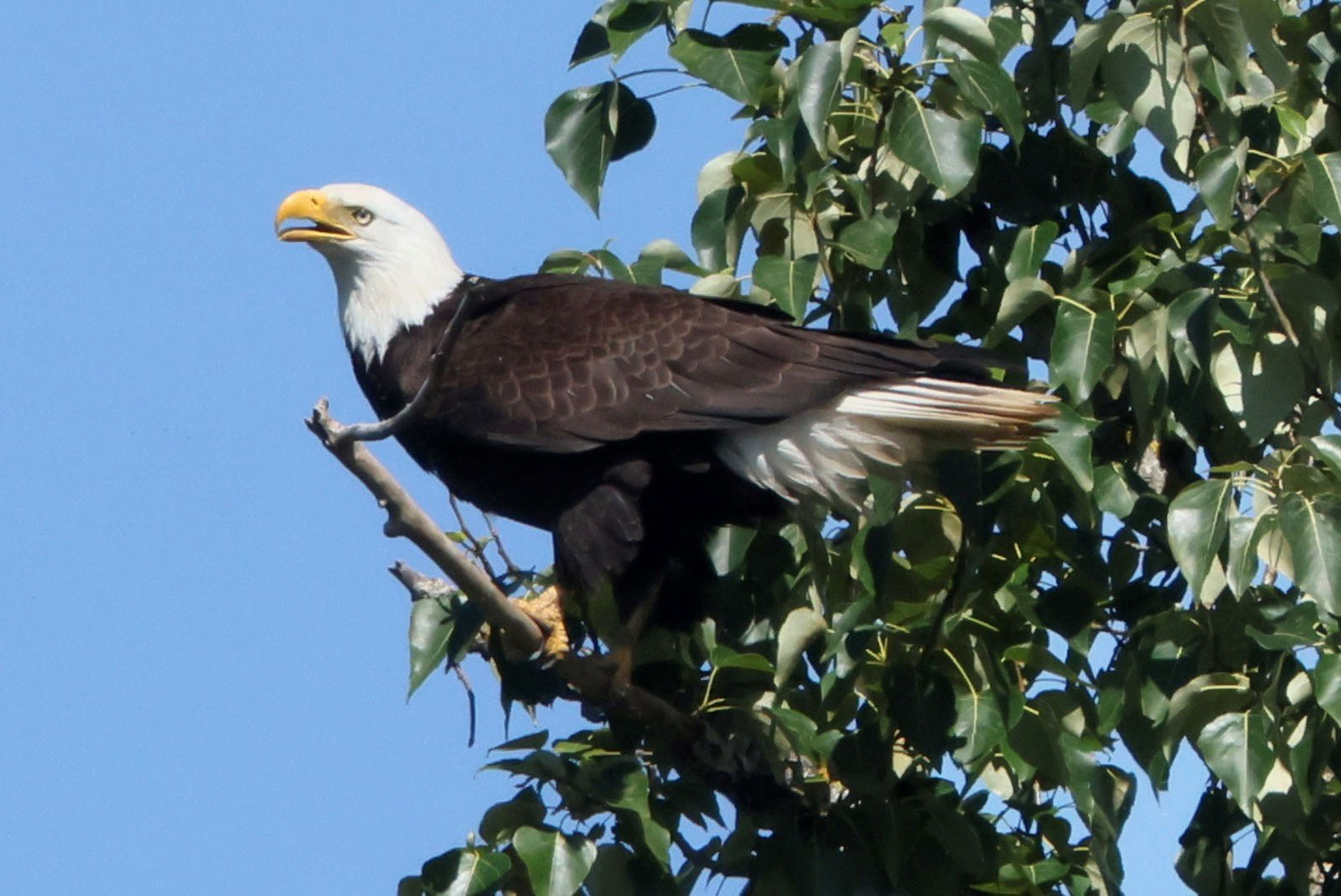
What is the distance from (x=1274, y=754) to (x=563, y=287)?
1.96m

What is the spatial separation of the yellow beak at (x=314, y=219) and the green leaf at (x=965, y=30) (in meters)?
1.78

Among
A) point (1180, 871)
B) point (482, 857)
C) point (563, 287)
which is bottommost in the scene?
point (1180, 871)

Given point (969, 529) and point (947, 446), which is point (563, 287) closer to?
point (947, 446)

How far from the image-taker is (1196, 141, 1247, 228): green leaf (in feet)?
8.55

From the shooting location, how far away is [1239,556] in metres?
2.57

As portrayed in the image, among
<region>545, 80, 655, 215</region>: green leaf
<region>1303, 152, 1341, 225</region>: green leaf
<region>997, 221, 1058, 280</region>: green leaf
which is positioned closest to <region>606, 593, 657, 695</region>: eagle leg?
<region>545, 80, 655, 215</region>: green leaf

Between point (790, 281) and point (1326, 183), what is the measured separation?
84cm

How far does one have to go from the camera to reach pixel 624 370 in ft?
12.5

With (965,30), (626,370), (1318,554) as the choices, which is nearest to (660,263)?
(626,370)

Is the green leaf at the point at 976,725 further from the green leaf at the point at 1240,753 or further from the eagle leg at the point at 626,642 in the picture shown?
the eagle leg at the point at 626,642

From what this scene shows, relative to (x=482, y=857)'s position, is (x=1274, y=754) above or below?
below

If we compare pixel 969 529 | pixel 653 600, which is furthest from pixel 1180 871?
pixel 653 600

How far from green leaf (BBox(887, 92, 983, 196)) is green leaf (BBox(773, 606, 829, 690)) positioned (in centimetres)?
72

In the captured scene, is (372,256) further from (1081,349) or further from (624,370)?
(1081,349)
